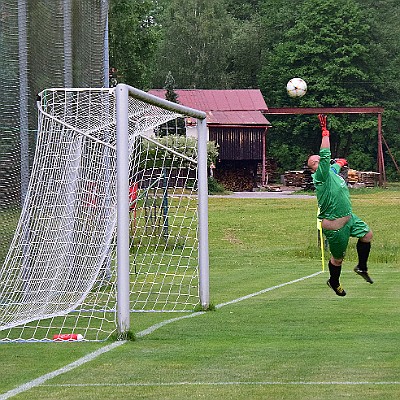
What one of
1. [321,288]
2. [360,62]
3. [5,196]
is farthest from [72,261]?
[360,62]

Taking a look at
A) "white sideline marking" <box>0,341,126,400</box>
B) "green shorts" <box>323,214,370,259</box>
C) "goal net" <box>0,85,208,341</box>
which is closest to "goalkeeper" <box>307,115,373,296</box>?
"green shorts" <box>323,214,370,259</box>

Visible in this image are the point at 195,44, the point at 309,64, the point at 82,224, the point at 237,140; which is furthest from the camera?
the point at 309,64

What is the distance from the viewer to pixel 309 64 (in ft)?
283

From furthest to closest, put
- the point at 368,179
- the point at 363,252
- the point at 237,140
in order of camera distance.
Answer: the point at 237,140
the point at 368,179
the point at 363,252

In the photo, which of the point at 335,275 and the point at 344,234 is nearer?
the point at 344,234

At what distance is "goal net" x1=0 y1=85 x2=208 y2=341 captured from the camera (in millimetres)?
12117

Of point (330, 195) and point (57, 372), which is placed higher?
point (330, 195)

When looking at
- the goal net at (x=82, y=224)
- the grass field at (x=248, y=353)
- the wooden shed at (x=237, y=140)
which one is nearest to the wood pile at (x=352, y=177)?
the wooden shed at (x=237, y=140)

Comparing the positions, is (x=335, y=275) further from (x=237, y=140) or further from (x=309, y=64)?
(x=309, y=64)

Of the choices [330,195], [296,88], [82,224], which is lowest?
[82,224]

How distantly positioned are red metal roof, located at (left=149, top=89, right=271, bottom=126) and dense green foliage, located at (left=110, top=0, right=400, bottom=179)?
809 cm

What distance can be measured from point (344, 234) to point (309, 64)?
242 feet

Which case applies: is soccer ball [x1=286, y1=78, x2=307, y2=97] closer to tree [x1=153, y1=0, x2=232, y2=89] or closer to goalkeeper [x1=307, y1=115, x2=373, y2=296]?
goalkeeper [x1=307, y1=115, x2=373, y2=296]

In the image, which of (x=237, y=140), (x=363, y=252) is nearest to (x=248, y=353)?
(x=363, y=252)
